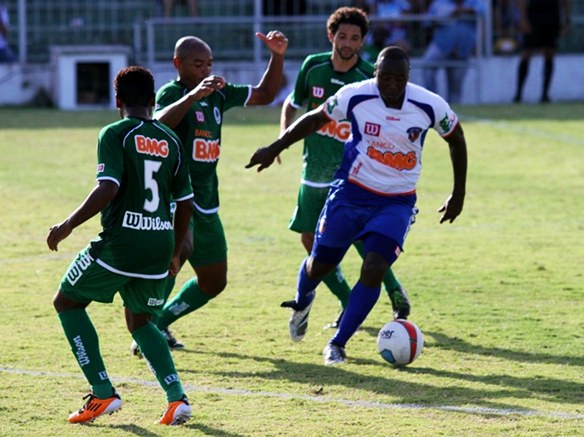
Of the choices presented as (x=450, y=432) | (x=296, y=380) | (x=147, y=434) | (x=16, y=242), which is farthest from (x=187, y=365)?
(x=16, y=242)

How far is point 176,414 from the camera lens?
5984 millimetres

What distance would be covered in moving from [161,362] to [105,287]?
1.48 ft

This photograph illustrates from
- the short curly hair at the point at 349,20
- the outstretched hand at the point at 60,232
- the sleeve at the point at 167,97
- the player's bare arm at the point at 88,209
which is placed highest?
the short curly hair at the point at 349,20

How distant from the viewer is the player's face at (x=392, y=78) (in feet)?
23.4

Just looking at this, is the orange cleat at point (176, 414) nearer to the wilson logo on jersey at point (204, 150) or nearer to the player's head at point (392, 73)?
the wilson logo on jersey at point (204, 150)

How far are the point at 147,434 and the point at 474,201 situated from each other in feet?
29.2

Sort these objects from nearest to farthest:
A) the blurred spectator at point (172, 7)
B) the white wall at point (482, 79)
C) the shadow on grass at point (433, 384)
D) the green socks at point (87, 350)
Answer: the green socks at point (87, 350) < the shadow on grass at point (433, 384) < the white wall at point (482, 79) < the blurred spectator at point (172, 7)

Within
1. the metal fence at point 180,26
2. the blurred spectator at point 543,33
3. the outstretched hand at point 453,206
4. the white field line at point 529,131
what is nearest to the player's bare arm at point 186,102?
the outstretched hand at point 453,206

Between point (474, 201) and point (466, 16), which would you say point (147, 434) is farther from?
point (466, 16)

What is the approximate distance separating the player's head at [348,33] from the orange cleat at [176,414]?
11.1ft

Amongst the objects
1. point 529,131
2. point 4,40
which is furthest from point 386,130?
point 4,40

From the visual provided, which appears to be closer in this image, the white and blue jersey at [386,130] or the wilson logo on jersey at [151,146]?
the wilson logo on jersey at [151,146]

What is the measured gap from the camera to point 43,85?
85.0ft

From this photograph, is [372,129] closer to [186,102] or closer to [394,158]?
[394,158]
